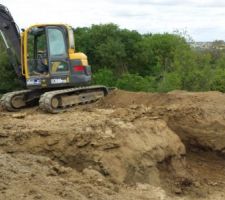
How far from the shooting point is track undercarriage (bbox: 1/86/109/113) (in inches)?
521

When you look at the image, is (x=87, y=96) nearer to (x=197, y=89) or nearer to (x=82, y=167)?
(x=82, y=167)

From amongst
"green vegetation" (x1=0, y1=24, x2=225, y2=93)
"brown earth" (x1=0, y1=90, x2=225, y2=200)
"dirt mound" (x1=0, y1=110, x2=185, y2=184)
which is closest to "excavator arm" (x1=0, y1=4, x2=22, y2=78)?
"brown earth" (x1=0, y1=90, x2=225, y2=200)

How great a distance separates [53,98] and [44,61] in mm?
1370

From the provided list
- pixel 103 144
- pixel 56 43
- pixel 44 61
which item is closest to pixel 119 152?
pixel 103 144

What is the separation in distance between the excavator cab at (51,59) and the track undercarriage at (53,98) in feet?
1.12

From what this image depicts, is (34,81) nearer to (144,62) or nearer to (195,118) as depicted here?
(195,118)

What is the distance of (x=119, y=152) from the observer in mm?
10320

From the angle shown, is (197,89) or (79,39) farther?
(79,39)

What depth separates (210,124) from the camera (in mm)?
12500

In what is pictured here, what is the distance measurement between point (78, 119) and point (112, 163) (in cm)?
213

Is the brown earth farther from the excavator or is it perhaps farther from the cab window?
the cab window

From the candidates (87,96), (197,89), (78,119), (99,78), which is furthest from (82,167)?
(99,78)

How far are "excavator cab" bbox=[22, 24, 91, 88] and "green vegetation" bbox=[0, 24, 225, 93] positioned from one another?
57.4ft

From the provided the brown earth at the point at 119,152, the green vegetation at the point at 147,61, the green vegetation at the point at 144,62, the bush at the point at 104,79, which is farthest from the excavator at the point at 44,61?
the bush at the point at 104,79
